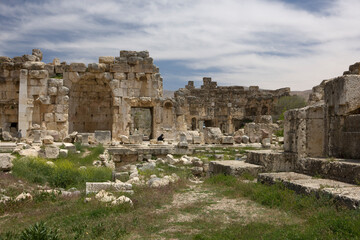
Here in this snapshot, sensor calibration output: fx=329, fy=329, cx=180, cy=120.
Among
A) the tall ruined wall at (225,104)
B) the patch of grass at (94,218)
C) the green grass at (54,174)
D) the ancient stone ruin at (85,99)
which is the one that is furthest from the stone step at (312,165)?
the tall ruined wall at (225,104)

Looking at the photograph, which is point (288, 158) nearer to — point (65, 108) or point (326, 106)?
point (326, 106)

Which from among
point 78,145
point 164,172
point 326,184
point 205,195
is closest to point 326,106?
point 326,184

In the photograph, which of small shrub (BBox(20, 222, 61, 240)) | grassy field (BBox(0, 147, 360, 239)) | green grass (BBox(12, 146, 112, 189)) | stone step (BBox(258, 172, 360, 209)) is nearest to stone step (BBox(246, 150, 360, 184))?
stone step (BBox(258, 172, 360, 209))

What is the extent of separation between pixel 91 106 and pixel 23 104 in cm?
419

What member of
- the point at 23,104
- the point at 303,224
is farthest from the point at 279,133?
the point at 303,224

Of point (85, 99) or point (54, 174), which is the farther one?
point (85, 99)

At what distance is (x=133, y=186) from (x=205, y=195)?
1.80m

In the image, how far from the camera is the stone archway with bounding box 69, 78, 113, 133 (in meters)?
20.8

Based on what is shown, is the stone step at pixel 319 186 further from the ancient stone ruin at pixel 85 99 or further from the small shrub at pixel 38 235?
the ancient stone ruin at pixel 85 99

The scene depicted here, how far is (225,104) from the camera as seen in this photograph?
34.9 m

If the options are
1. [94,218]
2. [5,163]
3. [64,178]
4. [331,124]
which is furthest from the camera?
[5,163]

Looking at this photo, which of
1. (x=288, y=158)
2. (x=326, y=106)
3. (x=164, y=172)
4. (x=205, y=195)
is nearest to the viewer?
(x=205, y=195)

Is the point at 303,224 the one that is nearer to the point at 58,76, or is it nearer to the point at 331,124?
the point at 331,124

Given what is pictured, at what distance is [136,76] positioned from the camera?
64.5ft
